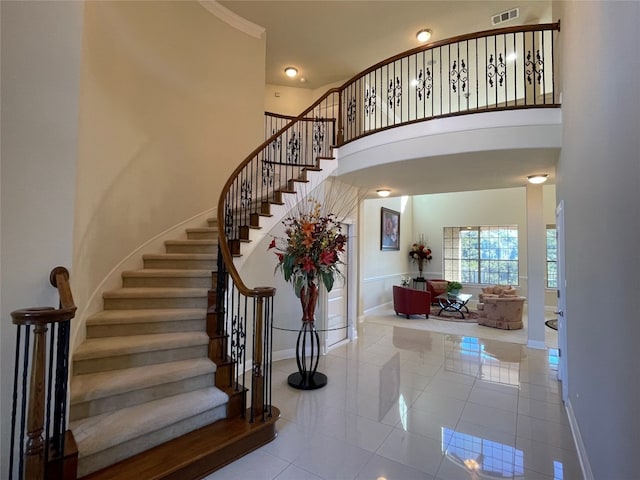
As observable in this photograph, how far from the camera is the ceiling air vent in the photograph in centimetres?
504

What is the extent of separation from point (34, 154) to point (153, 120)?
7.81 ft

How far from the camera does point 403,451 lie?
2.42 metres

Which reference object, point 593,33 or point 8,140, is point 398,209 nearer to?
point 593,33

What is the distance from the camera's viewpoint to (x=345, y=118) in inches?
233

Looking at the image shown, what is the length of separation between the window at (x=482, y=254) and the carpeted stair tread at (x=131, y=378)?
873cm

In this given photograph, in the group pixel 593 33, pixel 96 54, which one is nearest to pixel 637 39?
pixel 593 33

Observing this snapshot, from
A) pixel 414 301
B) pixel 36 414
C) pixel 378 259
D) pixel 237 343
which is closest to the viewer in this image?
pixel 36 414

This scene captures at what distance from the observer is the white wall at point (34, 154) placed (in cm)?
190

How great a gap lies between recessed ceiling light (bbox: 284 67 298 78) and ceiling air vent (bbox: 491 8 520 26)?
3.63m

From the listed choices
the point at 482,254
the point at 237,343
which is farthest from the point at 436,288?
the point at 237,343

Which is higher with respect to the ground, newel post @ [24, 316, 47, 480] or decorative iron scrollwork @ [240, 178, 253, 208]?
decorative iron scrollwork @ [240, 178, 253, 208]

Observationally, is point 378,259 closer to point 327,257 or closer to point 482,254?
point 482,254

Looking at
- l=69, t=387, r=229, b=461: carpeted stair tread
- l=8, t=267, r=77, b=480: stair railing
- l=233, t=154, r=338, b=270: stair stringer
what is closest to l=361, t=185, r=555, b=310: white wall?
l=233, t=154, r=338, b=270: stair stringer

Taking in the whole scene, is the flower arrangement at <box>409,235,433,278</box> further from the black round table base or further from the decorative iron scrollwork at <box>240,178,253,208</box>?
the black round table base
